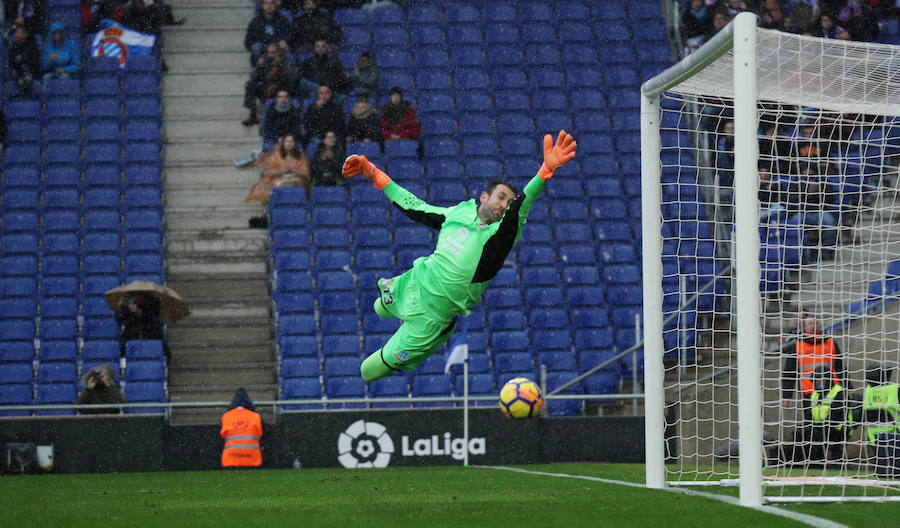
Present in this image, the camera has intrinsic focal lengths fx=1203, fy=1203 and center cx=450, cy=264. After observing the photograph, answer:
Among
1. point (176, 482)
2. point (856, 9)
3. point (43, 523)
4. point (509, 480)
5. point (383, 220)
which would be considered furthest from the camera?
point (856, 9)

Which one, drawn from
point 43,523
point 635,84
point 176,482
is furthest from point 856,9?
point 43,523

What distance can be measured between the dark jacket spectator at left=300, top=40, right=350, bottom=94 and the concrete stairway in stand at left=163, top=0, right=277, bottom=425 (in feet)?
4.66

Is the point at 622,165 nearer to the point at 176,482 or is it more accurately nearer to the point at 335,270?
the point at 335,270

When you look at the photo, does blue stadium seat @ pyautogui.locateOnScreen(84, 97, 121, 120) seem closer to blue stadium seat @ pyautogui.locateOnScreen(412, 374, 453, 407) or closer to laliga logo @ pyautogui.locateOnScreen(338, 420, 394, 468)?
blue stadium seat @ pyautogui.locateOnScreen(412, 374, 453, 407)

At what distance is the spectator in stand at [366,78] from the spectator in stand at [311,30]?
0.87 metres

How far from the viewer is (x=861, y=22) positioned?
19812 millimetres

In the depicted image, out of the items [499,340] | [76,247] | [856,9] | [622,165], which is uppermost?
[856,9]

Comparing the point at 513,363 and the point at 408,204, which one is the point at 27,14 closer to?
the point at 513,363

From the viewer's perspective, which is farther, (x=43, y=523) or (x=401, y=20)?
(x=401, y=20)

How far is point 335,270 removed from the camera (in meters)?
17.6

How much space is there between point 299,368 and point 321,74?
214 inches

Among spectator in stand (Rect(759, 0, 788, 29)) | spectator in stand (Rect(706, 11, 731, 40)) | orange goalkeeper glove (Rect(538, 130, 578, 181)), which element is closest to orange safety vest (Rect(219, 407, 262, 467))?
orange goalkeeper glove (Rect(538, 130, 578, 181))

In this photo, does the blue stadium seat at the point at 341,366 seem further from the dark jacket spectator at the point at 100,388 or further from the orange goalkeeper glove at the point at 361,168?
the orange goalkeeper glove at the point at 361,168

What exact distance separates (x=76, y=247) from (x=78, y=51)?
158 inches
